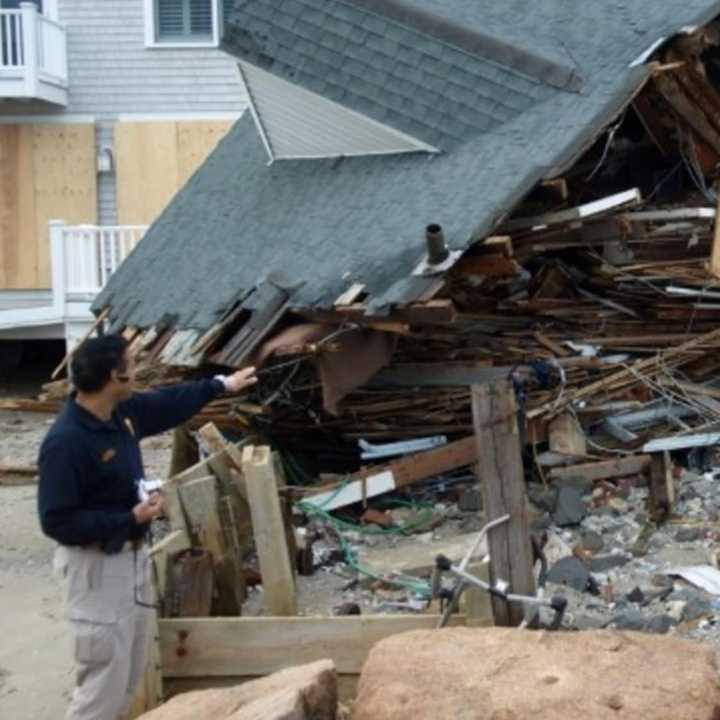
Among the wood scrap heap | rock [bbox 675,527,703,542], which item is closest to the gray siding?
the wood scrap heap

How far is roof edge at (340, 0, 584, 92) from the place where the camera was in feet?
34.0

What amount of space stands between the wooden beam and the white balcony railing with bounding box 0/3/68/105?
1437cm

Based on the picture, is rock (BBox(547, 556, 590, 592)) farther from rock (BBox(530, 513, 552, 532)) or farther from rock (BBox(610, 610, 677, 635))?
rock (BBox(530, 513, 552, 532))

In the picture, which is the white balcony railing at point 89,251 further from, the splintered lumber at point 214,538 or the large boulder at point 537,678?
the large boulder at point 537,678

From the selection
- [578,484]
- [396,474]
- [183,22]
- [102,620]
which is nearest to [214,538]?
[102,620]

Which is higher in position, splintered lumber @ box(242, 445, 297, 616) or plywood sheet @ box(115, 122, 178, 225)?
plywood sheet @ box(115, 122, 178, 225)

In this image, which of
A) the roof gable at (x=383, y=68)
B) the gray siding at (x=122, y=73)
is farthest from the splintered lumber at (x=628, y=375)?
the gray siding at (x=122, y=73)

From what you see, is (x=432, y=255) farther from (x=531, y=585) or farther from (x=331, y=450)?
(x=531, y=585)

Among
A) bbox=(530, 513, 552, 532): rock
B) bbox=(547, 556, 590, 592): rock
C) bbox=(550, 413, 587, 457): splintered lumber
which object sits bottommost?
bbox=(547, 556, 590, 592): rock

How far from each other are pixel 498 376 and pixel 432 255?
1.64 meters

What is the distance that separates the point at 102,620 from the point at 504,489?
174 cm

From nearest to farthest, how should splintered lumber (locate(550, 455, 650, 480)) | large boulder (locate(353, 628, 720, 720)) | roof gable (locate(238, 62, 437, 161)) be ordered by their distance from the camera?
large boulder (locate(353, 628, 720, 720))
splintered lumber (locate(550, 455, 650, 480))
roof gable (locate(238, 62, 437, 161))

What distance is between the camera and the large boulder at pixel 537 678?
4285mm

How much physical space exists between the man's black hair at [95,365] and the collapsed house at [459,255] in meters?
3.69
